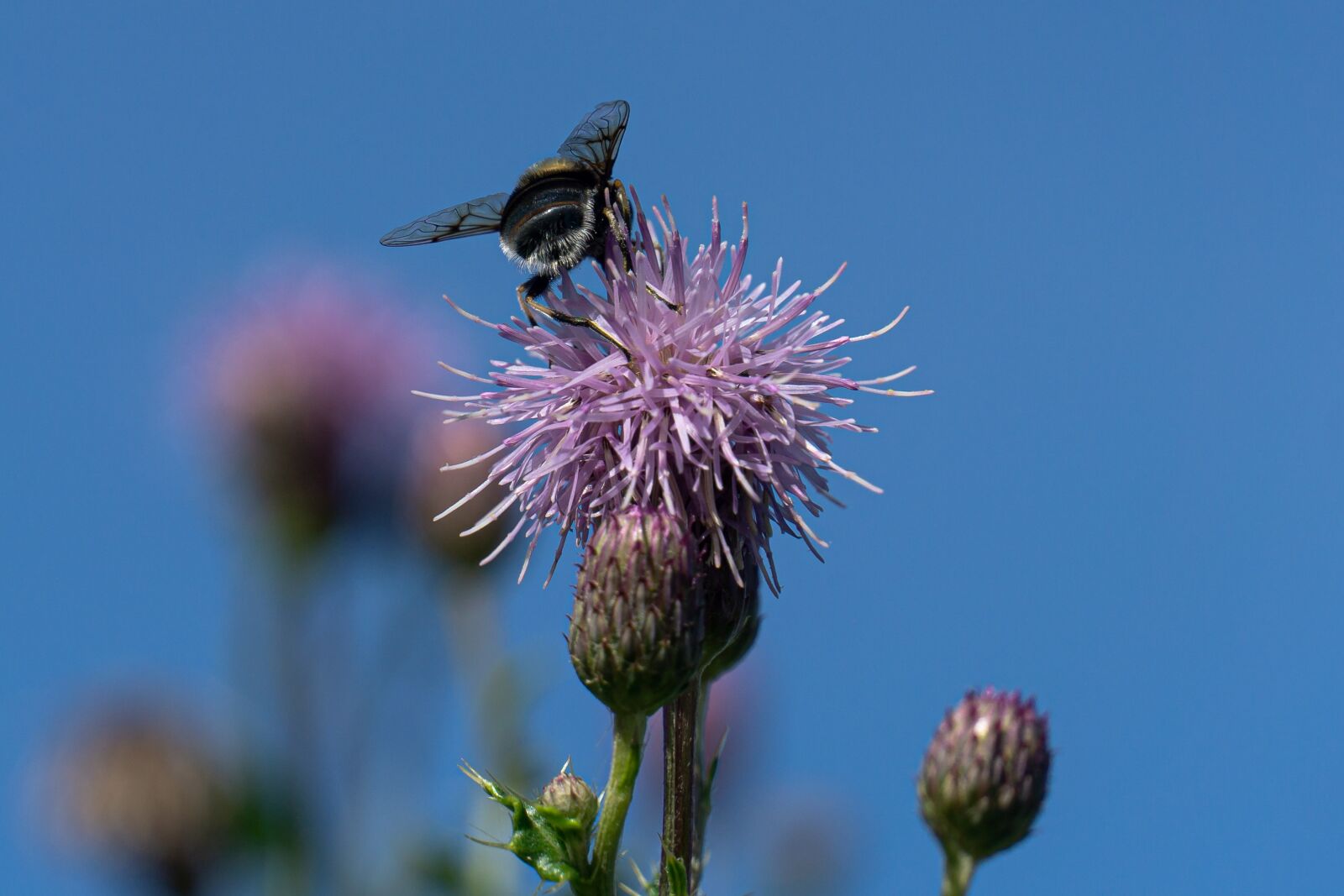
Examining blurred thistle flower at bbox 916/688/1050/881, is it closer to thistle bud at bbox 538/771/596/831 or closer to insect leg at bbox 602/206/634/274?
thistle bud at bbox 538/771/596/831

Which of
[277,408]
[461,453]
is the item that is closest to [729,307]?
[461,453]

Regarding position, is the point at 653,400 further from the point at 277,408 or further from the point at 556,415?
the point at 277,408

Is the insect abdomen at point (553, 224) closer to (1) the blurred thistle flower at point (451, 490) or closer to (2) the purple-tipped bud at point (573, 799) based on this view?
(2) the purple-tipped bud at point (573, 799)

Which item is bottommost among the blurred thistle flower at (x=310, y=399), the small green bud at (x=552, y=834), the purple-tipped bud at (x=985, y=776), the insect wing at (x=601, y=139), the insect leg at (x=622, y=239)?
the small green bud at (x=552, y=834)

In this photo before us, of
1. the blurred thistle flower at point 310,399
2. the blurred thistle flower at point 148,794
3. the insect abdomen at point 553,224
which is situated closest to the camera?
the insect abdomen at point 553,224

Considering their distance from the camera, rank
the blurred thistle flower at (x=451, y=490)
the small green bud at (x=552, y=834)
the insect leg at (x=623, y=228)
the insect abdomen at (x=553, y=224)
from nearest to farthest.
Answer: the small green bud at (x=552, y=834)
the insect leg at (x=623, y=228)
the insect abdomen at (x=553, y=224)
the blurred thistle flower at (x=451, y=490)

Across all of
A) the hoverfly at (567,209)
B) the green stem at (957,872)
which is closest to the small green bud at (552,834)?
the green stem at (957,872)

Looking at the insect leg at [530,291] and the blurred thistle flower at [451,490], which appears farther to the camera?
the blurred thistle flower at [451,490]

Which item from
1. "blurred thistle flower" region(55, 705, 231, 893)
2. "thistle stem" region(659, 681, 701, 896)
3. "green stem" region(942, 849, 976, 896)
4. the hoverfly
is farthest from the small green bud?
"blurred thistle flower" region(55, 705, 231, 893)
